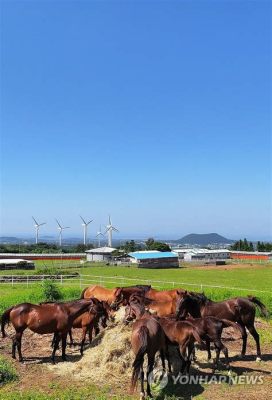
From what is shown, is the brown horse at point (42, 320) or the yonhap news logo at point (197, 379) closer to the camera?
the yonhap news logo at point (197, 379)

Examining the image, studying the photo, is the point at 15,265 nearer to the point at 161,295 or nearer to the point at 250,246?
the point at 161,295

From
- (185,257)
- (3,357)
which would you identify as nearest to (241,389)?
(3,357)

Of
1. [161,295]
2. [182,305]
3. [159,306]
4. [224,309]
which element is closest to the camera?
[182,305]

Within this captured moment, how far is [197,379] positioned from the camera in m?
8.70

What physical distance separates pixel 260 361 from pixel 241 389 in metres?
2.21

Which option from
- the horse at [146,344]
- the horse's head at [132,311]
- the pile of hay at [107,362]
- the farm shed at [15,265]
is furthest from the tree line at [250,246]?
the horse at [146,344]

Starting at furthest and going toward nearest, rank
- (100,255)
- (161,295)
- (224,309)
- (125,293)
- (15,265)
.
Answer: (100,255)
(15,265)
(125,293)
(161,295)
(224,309)

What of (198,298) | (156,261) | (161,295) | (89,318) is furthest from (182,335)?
(156,261)

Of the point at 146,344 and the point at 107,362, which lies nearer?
the point at 146,344

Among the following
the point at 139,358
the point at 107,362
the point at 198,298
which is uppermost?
the point at 198,298

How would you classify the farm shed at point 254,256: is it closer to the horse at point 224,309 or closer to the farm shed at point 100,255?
the farm shed at point 100,255

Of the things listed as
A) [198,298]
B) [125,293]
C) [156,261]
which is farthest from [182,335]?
[156,261]

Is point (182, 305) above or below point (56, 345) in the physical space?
above

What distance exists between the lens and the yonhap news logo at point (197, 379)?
8492 millimetres
